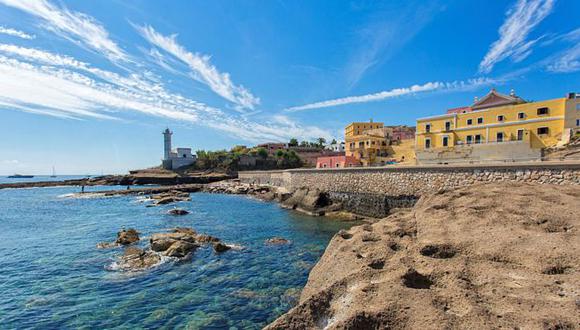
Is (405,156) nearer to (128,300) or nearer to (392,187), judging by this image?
(392,187)

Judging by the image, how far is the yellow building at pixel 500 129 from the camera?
27.0 metres

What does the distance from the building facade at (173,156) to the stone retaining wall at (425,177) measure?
8182 centimetres

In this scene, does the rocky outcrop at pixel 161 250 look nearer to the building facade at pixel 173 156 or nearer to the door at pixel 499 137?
the door at pixel 499 137

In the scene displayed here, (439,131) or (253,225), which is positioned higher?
(439,131)

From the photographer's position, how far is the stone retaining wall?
13.8 meters

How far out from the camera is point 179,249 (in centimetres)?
1388

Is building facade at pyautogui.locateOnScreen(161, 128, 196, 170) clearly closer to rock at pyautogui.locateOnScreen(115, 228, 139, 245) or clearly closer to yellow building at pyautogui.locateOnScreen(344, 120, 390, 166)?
yellow building at pyautogui.locateOnScreen(344, 120, 390, 166)

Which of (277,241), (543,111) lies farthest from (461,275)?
(543,111)

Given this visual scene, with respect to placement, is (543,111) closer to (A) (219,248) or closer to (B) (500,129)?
(B) (500,129)

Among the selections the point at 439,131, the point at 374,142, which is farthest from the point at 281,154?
the point at 439,131

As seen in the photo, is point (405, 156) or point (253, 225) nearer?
point (253, 225)

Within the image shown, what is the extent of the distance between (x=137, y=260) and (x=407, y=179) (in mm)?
19497

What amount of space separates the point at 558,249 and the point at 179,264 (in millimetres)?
13239

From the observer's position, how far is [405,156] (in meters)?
51.5
